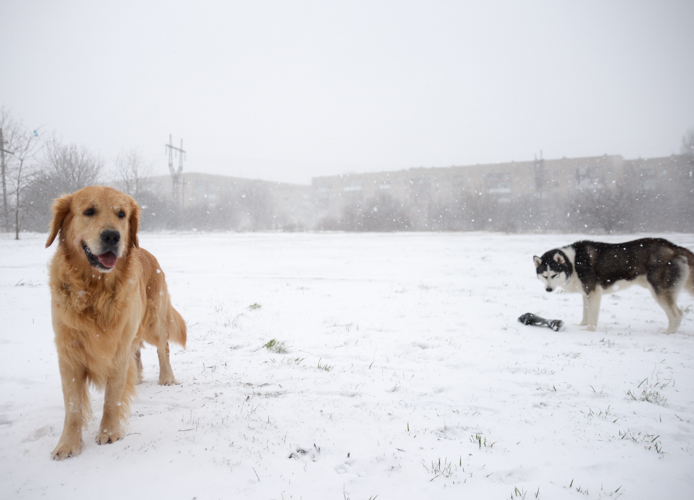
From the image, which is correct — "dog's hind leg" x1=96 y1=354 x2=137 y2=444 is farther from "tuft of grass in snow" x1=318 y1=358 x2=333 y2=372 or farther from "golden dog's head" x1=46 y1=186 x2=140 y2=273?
"tuft of grass in snow" x1=318 y1=358 x2=333 y2=372

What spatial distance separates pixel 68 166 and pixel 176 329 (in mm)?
33890

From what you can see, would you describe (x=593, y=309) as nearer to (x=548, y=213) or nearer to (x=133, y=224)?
(x=133, y=224)

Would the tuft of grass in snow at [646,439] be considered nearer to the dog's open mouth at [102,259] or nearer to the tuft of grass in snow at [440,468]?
the tuft of grass in snow at [440,468]

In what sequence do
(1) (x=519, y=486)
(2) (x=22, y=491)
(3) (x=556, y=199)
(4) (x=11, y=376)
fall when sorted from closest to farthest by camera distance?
(2) (x=22, y=491)
(1) (x=519, y=486)
(4) (x=11, y=376)
(3) (x=556, y=199)

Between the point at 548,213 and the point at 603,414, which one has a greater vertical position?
the point at 548,213

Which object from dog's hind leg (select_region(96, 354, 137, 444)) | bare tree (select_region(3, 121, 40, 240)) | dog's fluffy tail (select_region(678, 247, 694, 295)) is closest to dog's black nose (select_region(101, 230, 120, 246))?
dog's hind leg (select_region(96, 354, 137, 444))

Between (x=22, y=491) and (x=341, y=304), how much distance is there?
17.6ft

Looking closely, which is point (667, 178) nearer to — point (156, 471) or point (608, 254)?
point (608, 254)

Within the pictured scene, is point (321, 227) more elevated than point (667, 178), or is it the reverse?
point (667, 178)

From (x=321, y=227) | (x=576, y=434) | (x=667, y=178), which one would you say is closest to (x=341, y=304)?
(x=576, y=434)

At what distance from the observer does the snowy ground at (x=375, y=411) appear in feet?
6.56

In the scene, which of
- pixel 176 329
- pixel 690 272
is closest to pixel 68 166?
pixel 176 329

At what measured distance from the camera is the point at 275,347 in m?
4.34

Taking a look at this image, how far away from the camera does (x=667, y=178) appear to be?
4228 cm
